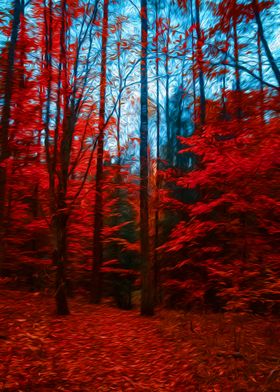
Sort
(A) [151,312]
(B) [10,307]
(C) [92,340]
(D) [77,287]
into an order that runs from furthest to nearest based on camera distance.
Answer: (D) [77,287], (A) [151,312], (B) [10,307], (C) [92,340]

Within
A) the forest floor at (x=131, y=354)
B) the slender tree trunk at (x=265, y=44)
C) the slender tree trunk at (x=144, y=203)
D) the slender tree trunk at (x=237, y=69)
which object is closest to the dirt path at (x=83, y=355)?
the forest floor at (x=131, y=354)

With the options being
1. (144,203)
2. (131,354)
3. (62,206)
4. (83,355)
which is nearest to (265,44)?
(144,203)

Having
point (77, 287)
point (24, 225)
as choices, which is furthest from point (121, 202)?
point (24, 225)

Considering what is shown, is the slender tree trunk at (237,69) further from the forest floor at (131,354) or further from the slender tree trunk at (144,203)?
the forest floor at (131,354)

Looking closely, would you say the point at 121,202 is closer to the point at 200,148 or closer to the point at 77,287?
the point at 77,287

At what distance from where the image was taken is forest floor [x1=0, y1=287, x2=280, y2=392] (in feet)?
15.7

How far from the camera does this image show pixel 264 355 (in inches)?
228

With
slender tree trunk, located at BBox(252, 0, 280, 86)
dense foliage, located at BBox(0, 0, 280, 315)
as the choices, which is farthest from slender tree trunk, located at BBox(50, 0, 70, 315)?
slender tree trunk, located at BBox(252, 0, 280, 86)

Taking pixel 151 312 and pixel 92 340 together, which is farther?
pixel 151 312

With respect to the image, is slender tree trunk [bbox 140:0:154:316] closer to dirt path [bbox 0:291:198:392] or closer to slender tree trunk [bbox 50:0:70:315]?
dirt path [bbox 0:291:198:392]

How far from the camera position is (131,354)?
255 inches

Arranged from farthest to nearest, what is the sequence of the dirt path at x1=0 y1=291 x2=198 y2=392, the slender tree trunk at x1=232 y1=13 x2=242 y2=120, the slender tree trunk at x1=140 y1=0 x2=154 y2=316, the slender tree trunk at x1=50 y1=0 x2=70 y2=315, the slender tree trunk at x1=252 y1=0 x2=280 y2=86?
1. the slender tree trunk at x1=140 y1=0 x2=154 y2=316
2. the slender tree trunk at x1=50 y1=0 x2=70 y2=315
3. the slender tree trunk at x1=232 y1=13 x2=242 y2=120
4. the slender tree trunk at x1=252 y1=0 x2=280 y2=86
5. the dirt path at x1=0 y1=291 x2=198 y2=392

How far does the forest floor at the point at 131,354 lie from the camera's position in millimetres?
4789

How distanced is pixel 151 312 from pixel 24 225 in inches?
205
